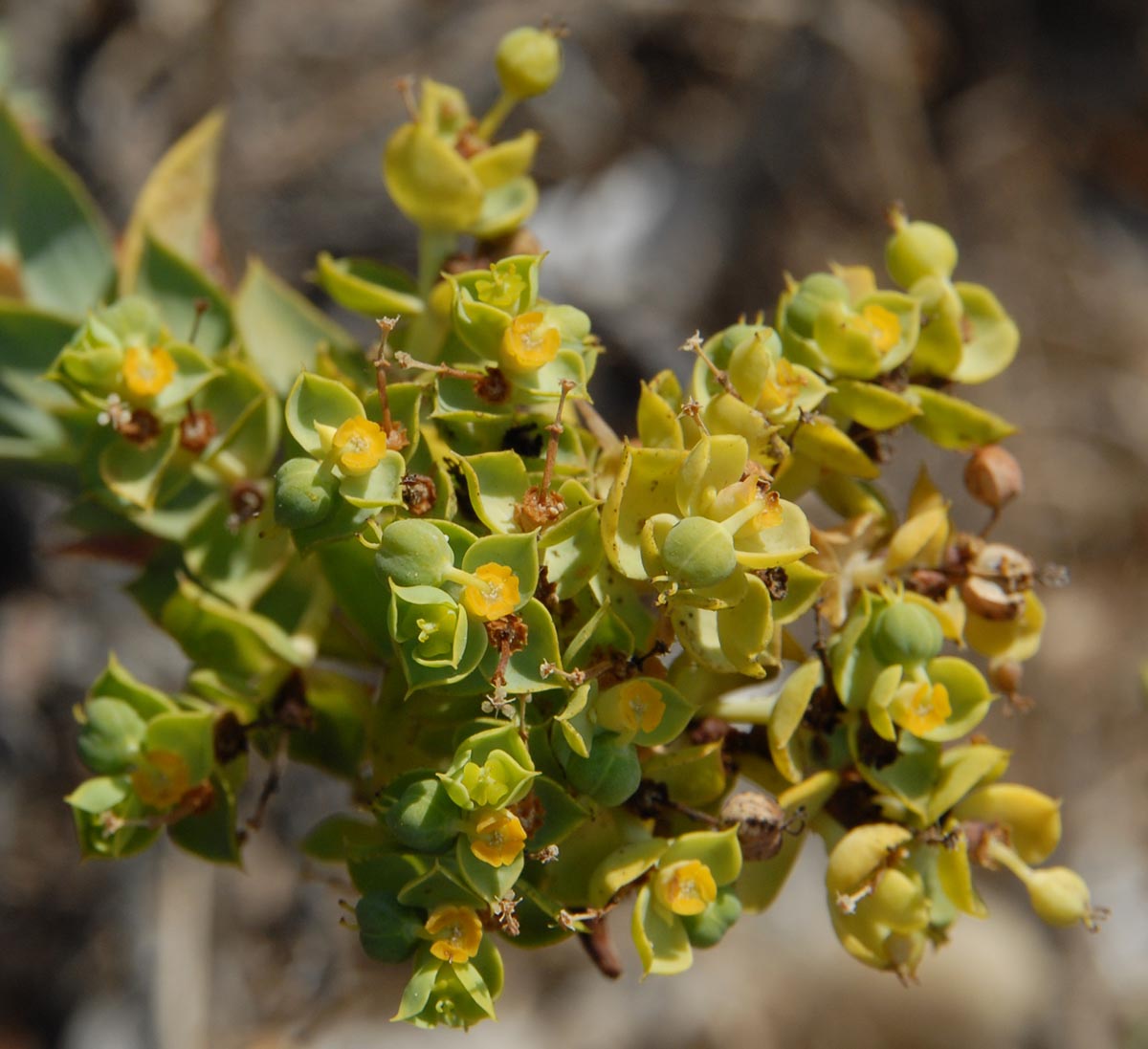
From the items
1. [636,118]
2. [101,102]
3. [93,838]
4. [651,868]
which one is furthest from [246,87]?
[651,868]

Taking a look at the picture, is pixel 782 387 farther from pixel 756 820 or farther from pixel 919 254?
pixel 756 820

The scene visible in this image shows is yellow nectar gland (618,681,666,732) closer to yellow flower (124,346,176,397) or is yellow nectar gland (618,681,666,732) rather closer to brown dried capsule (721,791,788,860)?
brown dried capsule (721,791,788,860)

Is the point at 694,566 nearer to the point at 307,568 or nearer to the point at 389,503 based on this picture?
the point at 389,503

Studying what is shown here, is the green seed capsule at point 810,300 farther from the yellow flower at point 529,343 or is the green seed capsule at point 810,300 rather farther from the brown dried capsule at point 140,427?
the brown dried capsule at point 140,427

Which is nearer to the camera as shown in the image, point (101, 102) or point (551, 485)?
point (551, 485)

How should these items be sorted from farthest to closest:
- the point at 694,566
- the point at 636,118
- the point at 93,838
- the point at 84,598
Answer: the point at 636,118
the point at 84,598
the point at 93,838
the point at 694,566

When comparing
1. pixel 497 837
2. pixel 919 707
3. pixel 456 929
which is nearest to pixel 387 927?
pixel 456 929
